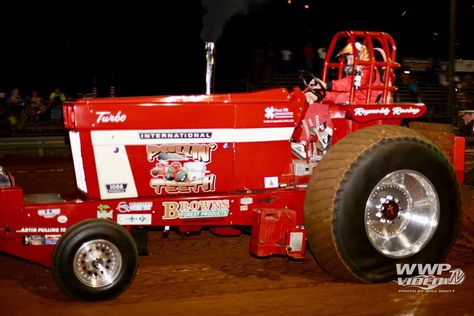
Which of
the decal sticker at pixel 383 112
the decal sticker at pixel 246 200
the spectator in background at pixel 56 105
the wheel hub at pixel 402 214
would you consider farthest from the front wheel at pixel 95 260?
the spectator in background at pixel 56 105

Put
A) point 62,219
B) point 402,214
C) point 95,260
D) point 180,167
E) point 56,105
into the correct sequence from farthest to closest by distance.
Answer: point 56,105
point 402,214
point 180,167
point 62,219
point 95,260

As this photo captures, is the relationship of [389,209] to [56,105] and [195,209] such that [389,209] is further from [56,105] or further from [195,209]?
[56,105]

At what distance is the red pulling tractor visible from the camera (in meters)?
5.29

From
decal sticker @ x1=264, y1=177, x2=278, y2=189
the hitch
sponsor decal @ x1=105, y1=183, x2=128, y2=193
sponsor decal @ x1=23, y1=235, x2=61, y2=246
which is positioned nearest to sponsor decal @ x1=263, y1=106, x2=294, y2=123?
decal sticker @ x1=264, y1=177, x2=278, y2=189

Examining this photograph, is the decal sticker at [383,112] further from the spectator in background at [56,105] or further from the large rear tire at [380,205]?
the spectator in background at [56,105]

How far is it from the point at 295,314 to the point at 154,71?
112 ft

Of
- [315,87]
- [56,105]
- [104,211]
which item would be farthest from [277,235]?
[56,105]

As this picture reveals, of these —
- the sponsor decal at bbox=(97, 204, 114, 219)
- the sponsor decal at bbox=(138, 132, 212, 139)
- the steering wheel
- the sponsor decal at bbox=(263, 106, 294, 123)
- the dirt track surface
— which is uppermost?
the steering wheel

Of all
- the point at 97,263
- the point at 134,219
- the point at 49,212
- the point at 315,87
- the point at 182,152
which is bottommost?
the point at 97,263

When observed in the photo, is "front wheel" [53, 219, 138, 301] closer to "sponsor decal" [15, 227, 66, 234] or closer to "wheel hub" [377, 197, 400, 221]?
"sponsor decal" [15, 227, 66, 234]

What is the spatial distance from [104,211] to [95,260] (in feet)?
1.41

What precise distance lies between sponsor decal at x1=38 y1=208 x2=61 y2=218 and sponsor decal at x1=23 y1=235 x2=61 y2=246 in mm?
175

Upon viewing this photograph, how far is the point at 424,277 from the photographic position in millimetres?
5992

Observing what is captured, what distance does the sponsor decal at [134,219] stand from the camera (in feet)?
18.0
